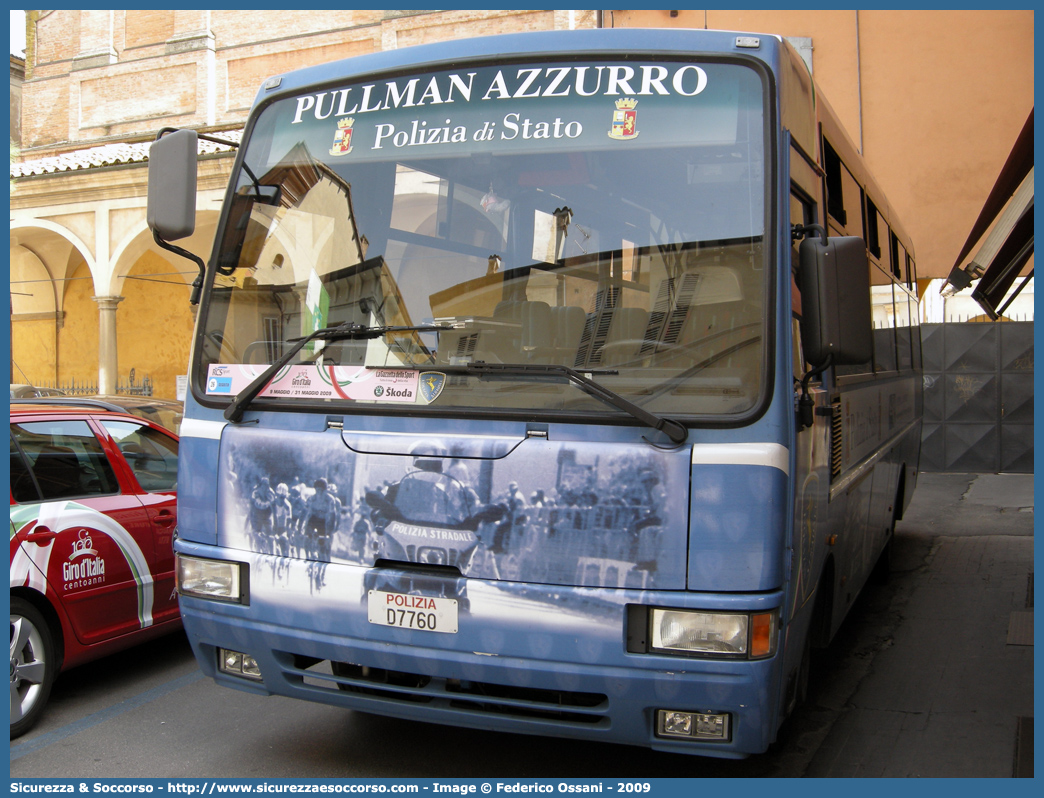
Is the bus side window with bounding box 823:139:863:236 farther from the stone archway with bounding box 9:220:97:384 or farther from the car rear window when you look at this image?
the stone archway with bounding box 9:220:97:384

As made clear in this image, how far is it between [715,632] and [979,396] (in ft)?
45.8

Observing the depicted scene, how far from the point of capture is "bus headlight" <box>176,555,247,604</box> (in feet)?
12.5

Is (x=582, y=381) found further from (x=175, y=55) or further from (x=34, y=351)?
(x=34, y=351)

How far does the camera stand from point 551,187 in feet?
11.8

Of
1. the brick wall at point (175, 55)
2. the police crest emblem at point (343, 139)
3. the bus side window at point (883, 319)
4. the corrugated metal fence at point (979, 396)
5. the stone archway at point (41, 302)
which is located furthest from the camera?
the stone archway at point (41, 302)

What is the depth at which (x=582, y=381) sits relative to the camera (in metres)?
3.29

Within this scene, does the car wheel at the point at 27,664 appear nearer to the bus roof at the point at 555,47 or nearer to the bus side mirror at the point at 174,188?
the bus side mirror at the point at 174,188

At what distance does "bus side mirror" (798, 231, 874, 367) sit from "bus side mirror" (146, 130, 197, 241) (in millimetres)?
2465

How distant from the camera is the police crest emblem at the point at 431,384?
3.52 metres

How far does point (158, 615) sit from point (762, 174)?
404cm

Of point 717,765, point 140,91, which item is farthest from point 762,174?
point 140,91

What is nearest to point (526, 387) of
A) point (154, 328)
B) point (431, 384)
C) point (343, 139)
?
point (431, 384)

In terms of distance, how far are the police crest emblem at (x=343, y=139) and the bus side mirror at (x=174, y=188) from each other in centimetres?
60

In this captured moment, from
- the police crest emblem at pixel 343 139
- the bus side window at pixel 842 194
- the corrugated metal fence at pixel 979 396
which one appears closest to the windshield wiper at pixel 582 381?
the police crest emblem at pixel 343 139
